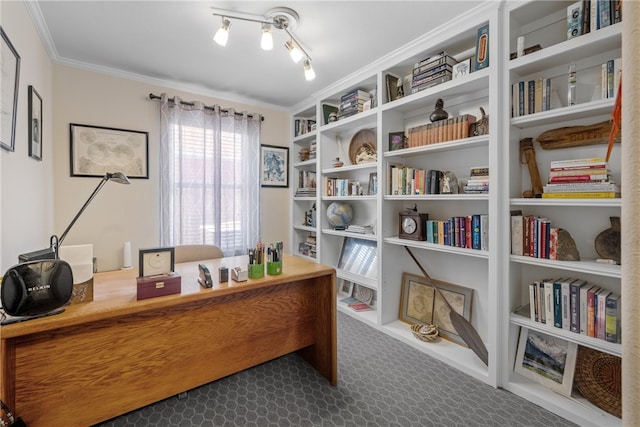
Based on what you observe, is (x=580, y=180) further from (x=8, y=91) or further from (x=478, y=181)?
(x=8, y=91)

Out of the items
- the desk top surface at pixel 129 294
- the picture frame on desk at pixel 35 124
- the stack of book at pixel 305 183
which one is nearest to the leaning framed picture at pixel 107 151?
the picture frame on desk at pixel 35 124

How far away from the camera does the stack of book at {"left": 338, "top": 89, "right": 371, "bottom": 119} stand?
2.91 metres

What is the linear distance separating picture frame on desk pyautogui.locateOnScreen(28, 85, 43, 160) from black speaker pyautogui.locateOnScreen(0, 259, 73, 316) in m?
1.38

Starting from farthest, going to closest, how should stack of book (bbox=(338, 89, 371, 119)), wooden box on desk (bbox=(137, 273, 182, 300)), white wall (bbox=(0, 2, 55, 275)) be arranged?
stack of book (bbox=(338, 89, 371, 119))
white wall (bbox=(0, 2, 55, 275))
wooden box on desk (bbox=(137, 273, 182, 300))

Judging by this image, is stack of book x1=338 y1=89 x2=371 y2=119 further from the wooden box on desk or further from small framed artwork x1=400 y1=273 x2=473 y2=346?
the wooden box on desk

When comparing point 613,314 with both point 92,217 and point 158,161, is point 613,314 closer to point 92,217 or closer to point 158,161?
point 158,161

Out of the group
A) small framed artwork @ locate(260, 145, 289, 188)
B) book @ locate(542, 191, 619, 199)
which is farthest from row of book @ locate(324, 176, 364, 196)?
book @ locate(542, 191, 619, 199)

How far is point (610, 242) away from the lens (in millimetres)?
1585

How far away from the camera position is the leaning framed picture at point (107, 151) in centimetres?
265

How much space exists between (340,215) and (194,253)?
1.52m

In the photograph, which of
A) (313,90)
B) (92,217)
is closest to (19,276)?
(92,217)

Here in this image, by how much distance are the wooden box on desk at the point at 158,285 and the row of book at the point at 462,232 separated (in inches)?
73.4

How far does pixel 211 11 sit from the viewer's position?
6.31 ft

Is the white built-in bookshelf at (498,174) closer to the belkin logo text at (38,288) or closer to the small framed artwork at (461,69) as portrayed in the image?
the small framed artwork at (461,69)
